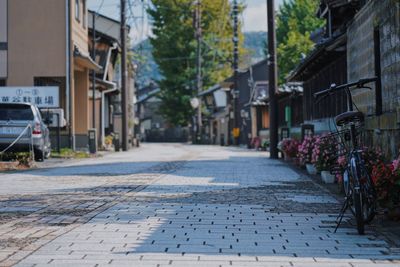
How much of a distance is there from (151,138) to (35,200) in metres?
82.3

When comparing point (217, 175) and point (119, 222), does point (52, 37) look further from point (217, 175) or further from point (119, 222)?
point (119, 222)

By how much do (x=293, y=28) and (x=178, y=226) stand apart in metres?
45.8

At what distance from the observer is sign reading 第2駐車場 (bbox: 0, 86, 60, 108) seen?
23984 millimetres

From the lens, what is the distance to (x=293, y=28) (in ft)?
171

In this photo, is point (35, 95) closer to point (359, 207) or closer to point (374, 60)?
point (374, 60)

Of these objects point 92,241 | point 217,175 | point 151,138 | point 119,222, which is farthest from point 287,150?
point 151,138

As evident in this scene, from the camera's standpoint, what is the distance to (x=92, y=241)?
22.1 ft

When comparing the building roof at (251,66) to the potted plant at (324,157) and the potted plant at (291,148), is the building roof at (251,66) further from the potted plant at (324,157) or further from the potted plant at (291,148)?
the potted plant at (324,157)

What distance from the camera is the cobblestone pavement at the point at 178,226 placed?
19.4ft

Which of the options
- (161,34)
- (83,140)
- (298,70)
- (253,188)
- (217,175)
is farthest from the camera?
(161,34)

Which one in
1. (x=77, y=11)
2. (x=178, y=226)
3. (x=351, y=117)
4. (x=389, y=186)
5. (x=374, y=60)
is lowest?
(x=178, y=226)

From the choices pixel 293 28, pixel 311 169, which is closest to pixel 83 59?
pixel 311 169

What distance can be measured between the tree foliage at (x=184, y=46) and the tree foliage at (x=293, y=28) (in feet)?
23.1

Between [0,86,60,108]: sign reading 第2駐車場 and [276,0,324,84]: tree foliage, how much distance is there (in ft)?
69.7
